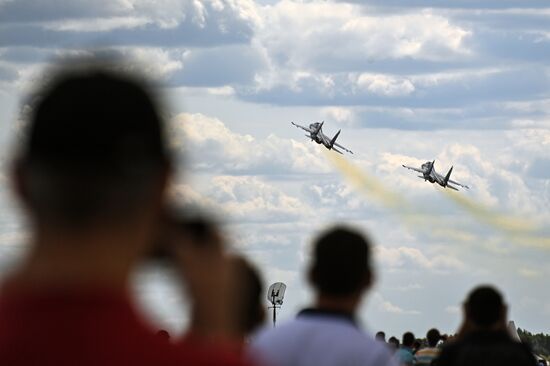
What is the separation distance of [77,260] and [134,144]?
32 cm

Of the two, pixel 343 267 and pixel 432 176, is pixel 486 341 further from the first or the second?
pixel 432 176

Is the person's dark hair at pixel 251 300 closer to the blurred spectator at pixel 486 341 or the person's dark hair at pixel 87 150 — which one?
the blurred spectator at pixel 486 341

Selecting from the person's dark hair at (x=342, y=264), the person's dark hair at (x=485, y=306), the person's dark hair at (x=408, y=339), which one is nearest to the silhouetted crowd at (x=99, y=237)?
the person's dark hair at (x=342, y=264)

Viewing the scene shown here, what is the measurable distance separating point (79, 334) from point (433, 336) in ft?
72.8

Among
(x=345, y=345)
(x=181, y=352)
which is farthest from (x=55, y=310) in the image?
(x=345, y=345)

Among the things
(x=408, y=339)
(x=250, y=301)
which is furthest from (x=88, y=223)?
(x=408, y=339)

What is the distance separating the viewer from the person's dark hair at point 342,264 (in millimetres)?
6746

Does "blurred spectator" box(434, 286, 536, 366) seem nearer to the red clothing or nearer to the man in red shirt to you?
the man in red shirt

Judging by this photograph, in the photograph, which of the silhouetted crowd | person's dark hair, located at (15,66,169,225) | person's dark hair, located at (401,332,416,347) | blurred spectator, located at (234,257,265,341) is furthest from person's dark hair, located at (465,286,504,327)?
person's dark hair, located at (401,332,416,347)

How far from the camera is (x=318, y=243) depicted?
22.6ft

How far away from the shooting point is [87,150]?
2.96 meters

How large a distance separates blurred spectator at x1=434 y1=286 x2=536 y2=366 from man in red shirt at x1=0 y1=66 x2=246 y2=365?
8.69 meters

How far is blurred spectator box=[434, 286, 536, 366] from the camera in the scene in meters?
11.5

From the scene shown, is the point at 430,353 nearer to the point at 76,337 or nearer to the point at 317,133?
the point at 76,337
